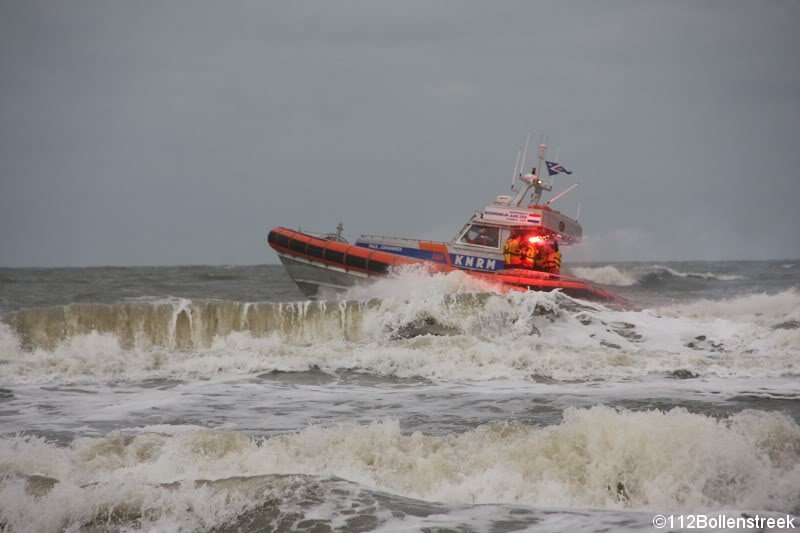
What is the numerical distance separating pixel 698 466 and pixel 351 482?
2255mm

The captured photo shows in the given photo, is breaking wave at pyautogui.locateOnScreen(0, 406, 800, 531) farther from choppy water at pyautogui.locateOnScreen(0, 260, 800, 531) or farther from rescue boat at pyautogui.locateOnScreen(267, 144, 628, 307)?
rescue boat at pyautogui.locateOnScreen(267, 144, 628, 307)

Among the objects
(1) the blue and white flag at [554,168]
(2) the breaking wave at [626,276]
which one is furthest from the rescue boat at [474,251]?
(2) the breaking wave at [626,276]

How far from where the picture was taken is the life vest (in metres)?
16.8

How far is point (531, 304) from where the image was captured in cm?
1515

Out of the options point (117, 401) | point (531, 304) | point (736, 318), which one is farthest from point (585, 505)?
point (736, 318)

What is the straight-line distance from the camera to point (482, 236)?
17312 mm

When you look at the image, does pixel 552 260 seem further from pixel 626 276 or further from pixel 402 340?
pixel 626 276

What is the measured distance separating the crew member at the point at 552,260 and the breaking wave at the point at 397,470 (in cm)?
982

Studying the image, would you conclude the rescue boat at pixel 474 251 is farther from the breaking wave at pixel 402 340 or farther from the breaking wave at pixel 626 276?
the breaking wave at pixel 626 276

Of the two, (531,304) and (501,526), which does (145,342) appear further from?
(501,526)

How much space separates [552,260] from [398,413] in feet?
29.0

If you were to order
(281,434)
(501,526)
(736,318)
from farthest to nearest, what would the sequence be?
(736,318) → (281,434) → (501,526)

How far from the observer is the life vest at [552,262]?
16797 millimetres

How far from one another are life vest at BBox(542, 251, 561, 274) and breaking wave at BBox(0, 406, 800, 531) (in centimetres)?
982
